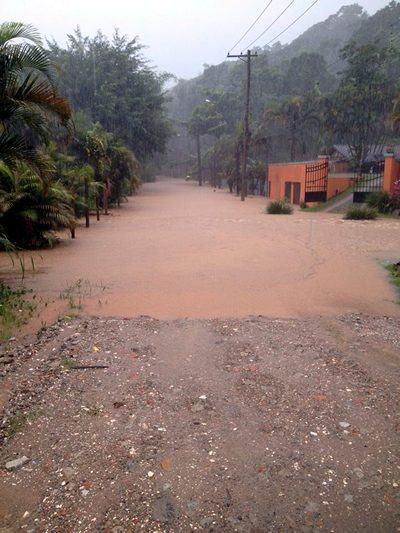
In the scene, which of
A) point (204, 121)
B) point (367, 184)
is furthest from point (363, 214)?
point (204, 121)

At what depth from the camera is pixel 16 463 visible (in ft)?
10.9

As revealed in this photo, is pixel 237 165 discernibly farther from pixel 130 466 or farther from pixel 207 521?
pixel 207 521

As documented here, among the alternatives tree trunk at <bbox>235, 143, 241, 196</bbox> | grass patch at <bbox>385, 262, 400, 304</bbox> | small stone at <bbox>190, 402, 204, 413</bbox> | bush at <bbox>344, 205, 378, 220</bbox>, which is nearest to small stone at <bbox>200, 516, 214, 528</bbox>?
small stone at <bbox>190, 402, 204, 413</bbox>

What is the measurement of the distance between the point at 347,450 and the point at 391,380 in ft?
4.44

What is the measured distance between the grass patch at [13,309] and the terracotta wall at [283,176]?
2183 centimetres

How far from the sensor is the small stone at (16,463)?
328 cm

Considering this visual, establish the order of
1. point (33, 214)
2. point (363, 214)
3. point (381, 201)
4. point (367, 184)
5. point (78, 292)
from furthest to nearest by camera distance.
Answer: point (367, 184), point (381, 201), point (363, 214), point (33, 214), point (78, 292)

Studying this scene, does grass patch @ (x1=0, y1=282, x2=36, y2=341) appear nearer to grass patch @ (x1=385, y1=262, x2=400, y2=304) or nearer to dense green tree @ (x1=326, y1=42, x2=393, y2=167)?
grass patch @ (x1=385, y1=262, x2=400, y2=304)

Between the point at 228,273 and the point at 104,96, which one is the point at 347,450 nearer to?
the point at 228,273

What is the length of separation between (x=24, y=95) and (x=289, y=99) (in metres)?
34.1

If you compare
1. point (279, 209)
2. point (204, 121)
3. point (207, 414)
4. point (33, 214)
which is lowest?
point (279, 209)

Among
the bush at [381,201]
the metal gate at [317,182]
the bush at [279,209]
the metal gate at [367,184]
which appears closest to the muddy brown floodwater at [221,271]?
the bush at [381,201]

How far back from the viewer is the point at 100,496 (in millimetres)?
2992

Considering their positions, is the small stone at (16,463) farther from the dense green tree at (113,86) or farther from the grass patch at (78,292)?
the dense green tree at (113,86)
